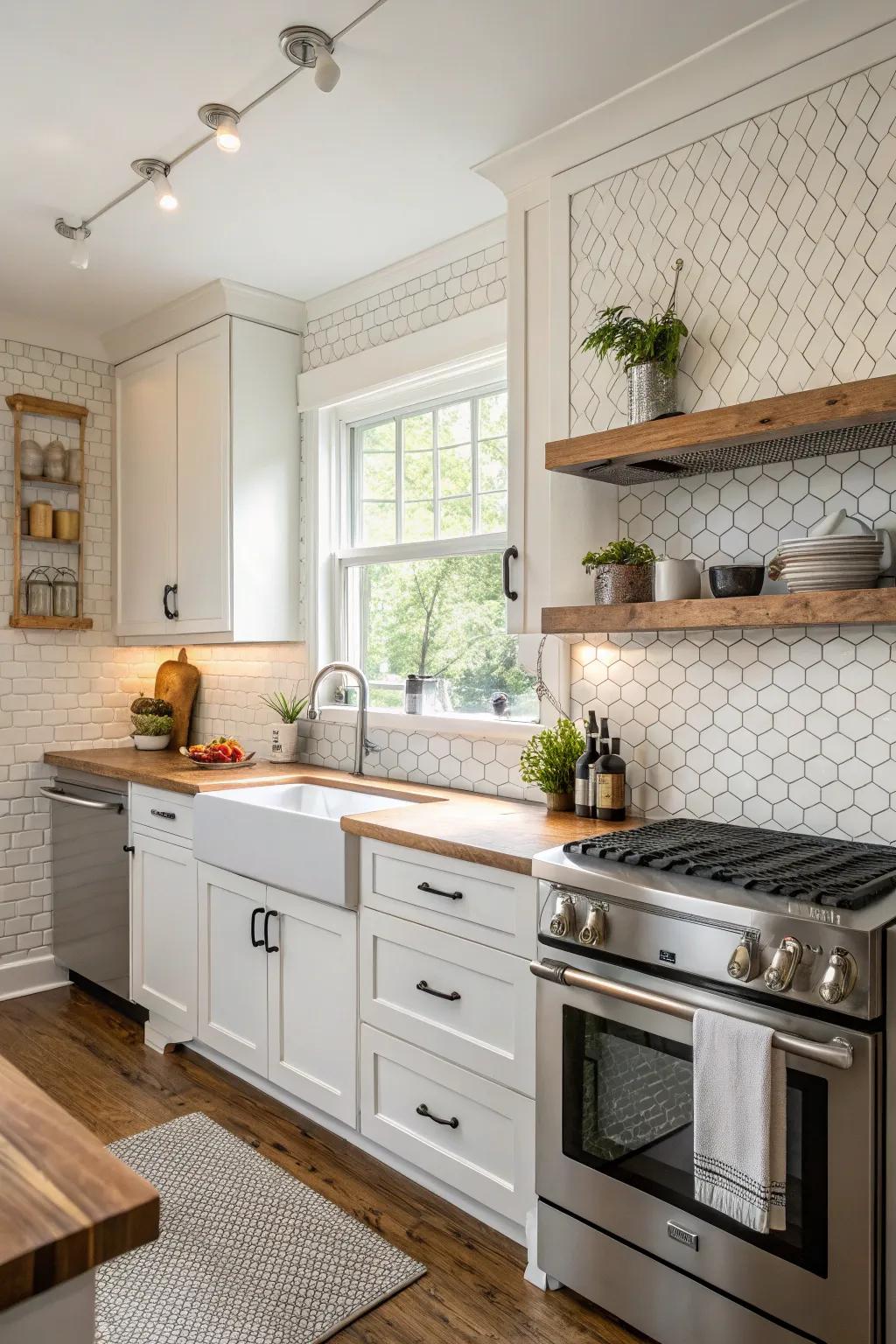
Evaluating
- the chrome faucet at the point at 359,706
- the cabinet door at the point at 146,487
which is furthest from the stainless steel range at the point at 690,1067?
the cabinet door at the point at 146,487

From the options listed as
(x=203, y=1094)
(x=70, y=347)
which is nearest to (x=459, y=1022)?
(x=203, y=1094)

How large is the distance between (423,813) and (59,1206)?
188 centimetres

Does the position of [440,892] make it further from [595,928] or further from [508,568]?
[508,568]

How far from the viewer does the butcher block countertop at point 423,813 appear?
2186 mm

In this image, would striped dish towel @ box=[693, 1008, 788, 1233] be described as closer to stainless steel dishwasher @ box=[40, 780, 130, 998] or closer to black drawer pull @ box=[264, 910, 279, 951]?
black drawer pull @ box=[264, 910, 279, 951]

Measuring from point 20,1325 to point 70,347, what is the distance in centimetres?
424

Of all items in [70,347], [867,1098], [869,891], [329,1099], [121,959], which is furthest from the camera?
[70,347]

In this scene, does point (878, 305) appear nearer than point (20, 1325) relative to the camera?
No

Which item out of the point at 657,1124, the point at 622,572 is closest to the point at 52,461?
the point at 622,572

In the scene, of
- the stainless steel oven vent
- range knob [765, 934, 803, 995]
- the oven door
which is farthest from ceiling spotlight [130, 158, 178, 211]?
range knob [765, 934, 803, 995]

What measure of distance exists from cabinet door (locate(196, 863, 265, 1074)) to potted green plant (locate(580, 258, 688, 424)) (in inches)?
69.7

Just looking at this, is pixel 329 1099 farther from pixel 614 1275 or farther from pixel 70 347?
pixel 70 347

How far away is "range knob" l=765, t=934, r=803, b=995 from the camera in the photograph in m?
1.54

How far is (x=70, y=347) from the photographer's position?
4.21m
